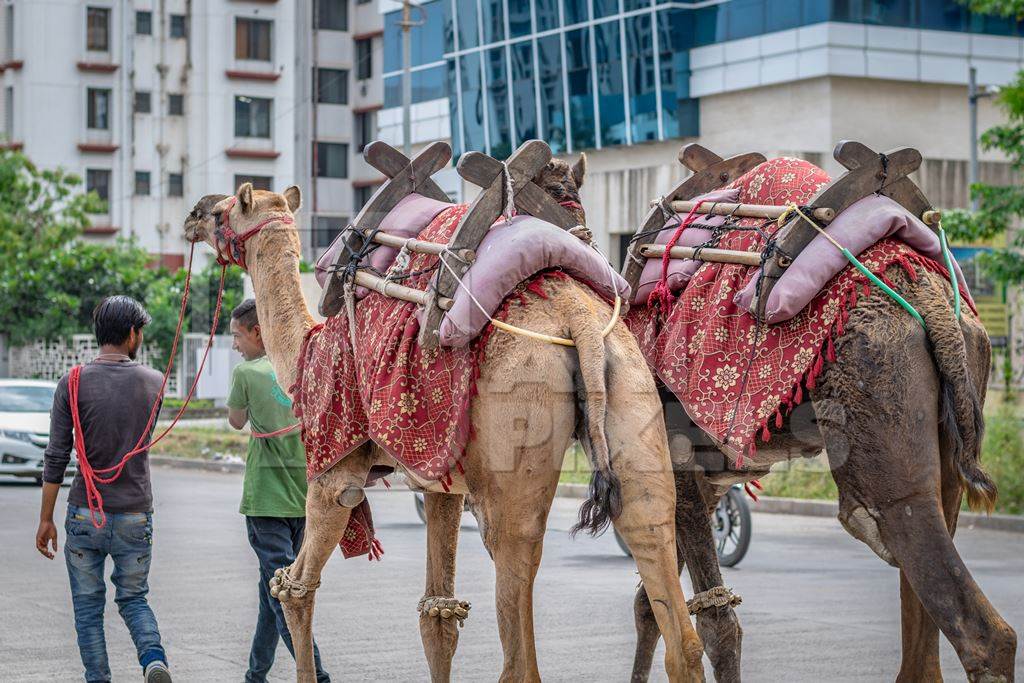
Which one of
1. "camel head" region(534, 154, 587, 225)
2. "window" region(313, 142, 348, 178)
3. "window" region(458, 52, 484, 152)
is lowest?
"camel head" region(534, 154, 587, 225)

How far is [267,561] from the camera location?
869 centimetres

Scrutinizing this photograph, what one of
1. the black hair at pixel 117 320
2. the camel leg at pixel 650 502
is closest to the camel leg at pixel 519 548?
the camel leg at pixel 650 502

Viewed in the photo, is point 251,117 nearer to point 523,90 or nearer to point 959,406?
point 523,90

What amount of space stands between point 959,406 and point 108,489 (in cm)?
422

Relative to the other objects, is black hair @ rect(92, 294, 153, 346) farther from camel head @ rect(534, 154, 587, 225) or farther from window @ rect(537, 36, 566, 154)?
window @ rect(537, 36, 566, 154)

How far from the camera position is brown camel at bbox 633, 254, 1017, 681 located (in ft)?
19.1

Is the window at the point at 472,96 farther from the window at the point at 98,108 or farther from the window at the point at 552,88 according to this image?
the window at the point at 98,108

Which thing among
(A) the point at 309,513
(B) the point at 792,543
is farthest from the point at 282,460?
(B) the point at 792,543

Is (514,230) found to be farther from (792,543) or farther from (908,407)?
(792,543)

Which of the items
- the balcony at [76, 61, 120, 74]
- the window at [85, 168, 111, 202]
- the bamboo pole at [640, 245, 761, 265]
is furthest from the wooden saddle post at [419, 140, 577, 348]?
the window at [85, 168, 111, 202]

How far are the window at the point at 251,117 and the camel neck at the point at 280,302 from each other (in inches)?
1997

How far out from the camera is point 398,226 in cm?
766

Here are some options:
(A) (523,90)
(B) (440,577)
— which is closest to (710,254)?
(B) (440,577)

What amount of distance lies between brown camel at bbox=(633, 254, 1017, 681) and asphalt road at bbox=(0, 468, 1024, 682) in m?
3.04
